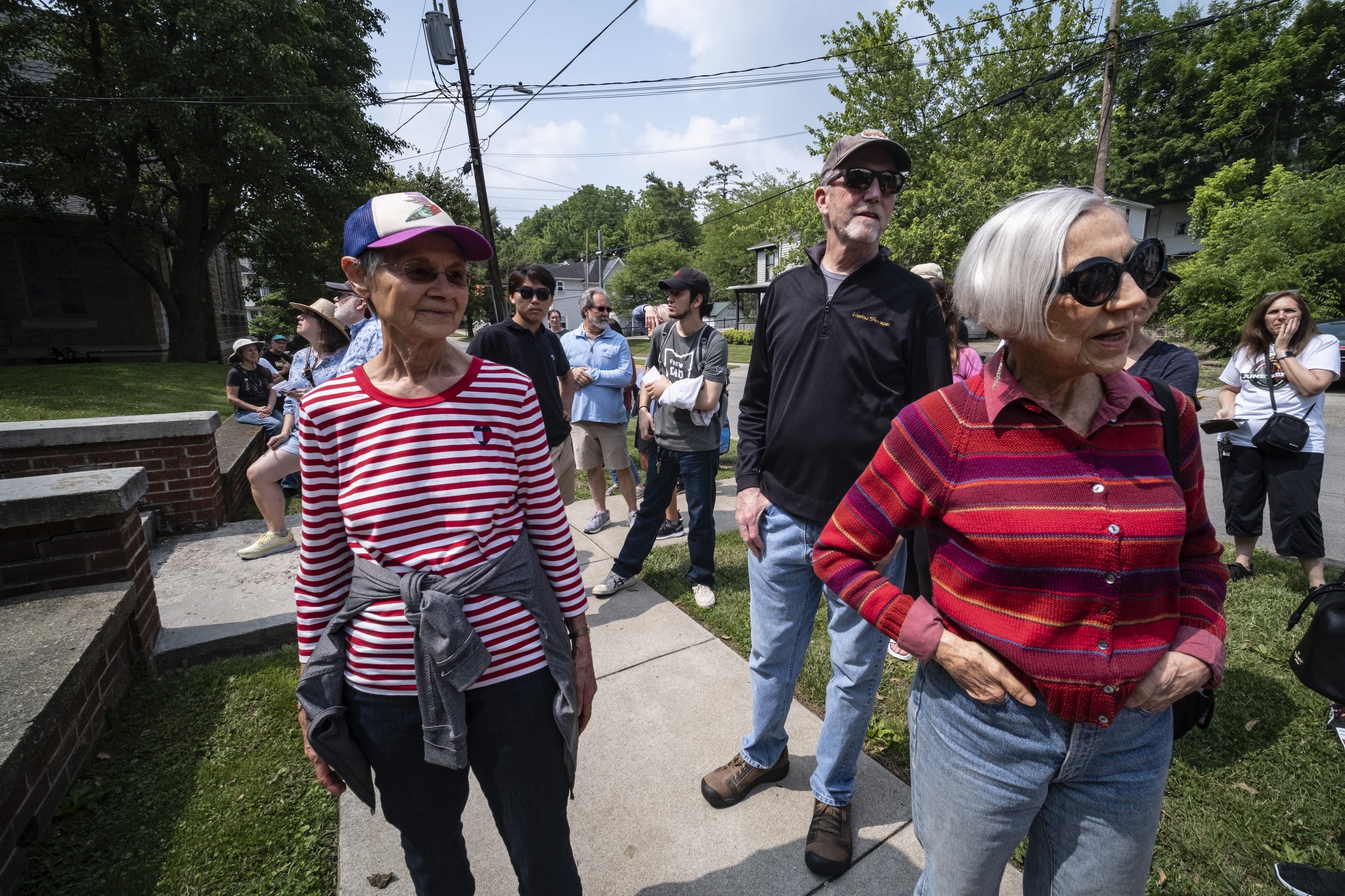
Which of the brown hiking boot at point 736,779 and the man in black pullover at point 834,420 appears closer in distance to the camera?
the man in black pullover at point 834,420

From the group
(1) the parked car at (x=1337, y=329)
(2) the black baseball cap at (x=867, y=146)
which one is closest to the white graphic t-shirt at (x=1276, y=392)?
(2) the black baseball cap at (x=867, y=146)

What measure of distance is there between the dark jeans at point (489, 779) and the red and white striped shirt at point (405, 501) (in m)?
0.06

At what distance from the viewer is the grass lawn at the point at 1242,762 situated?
86.5 inches

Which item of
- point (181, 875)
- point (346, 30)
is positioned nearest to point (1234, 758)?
point (181, 875)

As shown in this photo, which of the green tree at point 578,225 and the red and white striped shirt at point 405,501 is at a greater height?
the green tree at point 578,225

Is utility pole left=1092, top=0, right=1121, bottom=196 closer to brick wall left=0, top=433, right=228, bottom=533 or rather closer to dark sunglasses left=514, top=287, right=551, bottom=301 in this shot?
brick wall left=0, top=433, right=228, bottom=533

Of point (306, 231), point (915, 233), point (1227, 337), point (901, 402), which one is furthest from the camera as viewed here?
point (915, 233)

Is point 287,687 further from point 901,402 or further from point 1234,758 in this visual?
point 1234,758

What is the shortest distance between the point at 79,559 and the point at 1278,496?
660cm

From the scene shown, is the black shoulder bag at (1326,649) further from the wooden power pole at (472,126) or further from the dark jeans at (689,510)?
the wooden power pole at (472,126)

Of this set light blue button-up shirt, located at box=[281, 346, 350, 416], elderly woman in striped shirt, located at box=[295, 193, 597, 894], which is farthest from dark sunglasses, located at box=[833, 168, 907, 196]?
light blue button-up shirt, located at box=[281, 346, 350, 416]

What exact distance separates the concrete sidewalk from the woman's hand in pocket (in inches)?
49.4

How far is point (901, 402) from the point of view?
2.12 m

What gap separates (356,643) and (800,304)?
1675 mm
